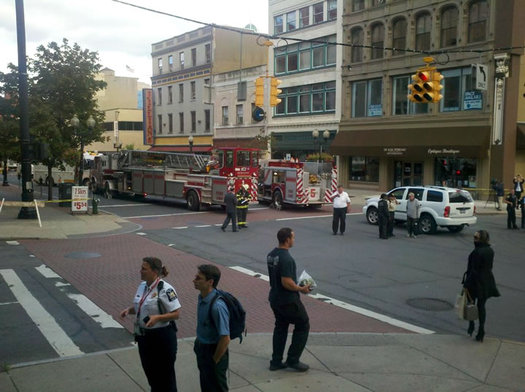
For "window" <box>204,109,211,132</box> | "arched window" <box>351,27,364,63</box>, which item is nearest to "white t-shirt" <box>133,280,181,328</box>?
"arched window" <box>351,27,364,63</box>

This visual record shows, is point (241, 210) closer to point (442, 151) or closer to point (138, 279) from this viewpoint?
point (138, 279)

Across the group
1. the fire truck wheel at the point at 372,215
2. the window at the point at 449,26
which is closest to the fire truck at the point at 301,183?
the fire truck wheel at the point at 372,215

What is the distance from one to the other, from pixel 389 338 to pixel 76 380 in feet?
14.5

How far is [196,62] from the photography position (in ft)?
175

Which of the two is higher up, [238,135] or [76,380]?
[238,135]

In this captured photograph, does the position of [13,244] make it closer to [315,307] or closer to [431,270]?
[315,307]

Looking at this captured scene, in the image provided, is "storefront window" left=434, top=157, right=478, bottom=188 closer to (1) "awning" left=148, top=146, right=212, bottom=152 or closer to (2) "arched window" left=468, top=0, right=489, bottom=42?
(2) "arched window" left=468, top=0, right=489, bottom=42

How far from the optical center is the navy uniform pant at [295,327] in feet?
20.7

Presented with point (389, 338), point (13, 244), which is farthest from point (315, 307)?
point (13, 244)

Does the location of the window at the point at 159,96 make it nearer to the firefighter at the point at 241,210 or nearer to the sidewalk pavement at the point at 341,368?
the firefighter at the point at 241,210

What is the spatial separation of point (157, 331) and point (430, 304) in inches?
264

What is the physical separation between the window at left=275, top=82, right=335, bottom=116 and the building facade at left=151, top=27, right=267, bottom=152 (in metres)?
7.64

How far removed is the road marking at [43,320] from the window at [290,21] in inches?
1396

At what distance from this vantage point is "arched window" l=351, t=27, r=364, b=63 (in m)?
37.8
